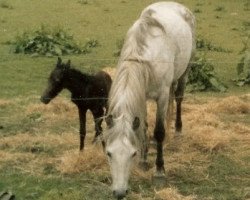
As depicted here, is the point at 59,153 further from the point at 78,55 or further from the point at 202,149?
the point at 78,55

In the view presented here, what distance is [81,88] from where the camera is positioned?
768 cm

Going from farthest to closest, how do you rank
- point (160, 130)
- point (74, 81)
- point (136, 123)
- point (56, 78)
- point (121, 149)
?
point (74, 81)
point (56, 78)
point (160, 130)
point (136, 123)
point (121, 149)

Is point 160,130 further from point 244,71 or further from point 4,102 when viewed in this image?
point 244,71

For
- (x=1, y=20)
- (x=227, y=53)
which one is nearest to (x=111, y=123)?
(x=227, y=53)

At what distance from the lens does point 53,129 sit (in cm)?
912

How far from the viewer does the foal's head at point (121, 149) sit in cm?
557

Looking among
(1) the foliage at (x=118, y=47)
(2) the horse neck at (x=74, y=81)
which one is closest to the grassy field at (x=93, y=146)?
(1) the foliage at (x=118, y=47)

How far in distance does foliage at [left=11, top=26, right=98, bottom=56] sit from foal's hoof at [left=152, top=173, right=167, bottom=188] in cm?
732

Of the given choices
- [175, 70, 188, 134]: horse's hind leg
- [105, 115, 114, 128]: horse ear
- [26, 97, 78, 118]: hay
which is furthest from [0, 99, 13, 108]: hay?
[105, 115, 114, 128]: horse ear

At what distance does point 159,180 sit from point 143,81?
1248 mm

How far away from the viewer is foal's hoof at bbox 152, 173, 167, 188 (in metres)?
6.84

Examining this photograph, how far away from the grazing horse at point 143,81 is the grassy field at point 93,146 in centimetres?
49

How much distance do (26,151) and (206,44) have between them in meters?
8.17

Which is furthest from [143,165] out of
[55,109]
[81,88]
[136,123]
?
[55,109]
